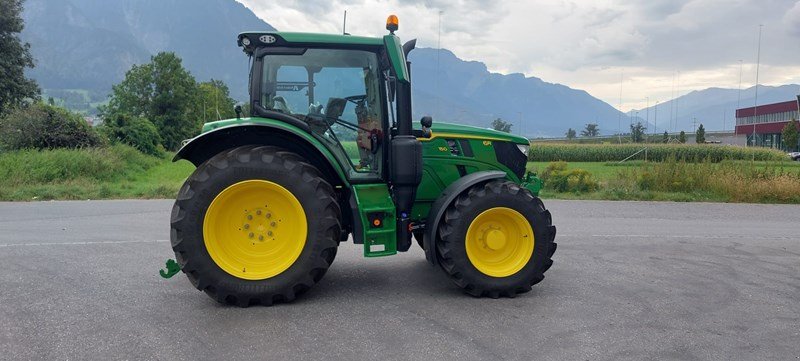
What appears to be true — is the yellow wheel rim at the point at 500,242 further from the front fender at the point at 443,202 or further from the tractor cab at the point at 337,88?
the tractor cab at the point at 337,88

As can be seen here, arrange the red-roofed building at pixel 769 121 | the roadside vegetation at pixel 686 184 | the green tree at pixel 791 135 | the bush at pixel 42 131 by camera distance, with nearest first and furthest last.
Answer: the roadside vegetation at pixel 686 184 → the bush at pixel 42 131 → the green tree at pixel 791 135 → the red-roofed building at pixel 769 121

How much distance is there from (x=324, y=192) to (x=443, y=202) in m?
1.06

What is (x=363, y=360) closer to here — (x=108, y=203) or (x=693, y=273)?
(x=693, y=273)

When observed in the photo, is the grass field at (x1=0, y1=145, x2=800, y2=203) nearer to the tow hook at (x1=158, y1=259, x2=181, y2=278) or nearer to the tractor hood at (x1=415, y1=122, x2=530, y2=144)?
the tractor hood at (x1=415, y1=122, x2=530, y2=144)

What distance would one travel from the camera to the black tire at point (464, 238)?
4852mm

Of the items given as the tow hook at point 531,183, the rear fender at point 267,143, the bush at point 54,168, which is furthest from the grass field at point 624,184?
the rear fender at point 267,143

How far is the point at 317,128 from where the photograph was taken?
16.5 feet

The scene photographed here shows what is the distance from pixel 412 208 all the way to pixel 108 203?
9.24 m

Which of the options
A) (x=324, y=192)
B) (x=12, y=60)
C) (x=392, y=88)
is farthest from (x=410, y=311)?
(x=12, y=60)

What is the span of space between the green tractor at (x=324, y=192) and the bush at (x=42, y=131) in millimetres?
19795

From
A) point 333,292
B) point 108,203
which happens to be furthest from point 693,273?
point 108,203

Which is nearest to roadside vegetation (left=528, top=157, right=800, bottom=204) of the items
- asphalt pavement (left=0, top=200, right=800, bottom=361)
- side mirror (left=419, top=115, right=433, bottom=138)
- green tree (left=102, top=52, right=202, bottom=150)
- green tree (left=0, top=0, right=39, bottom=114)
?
asphalt pavement (left=0, top=200, right=800, bottom=361)

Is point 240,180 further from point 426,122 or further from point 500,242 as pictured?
point 500,242

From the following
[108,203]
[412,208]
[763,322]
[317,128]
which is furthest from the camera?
[108,203]
